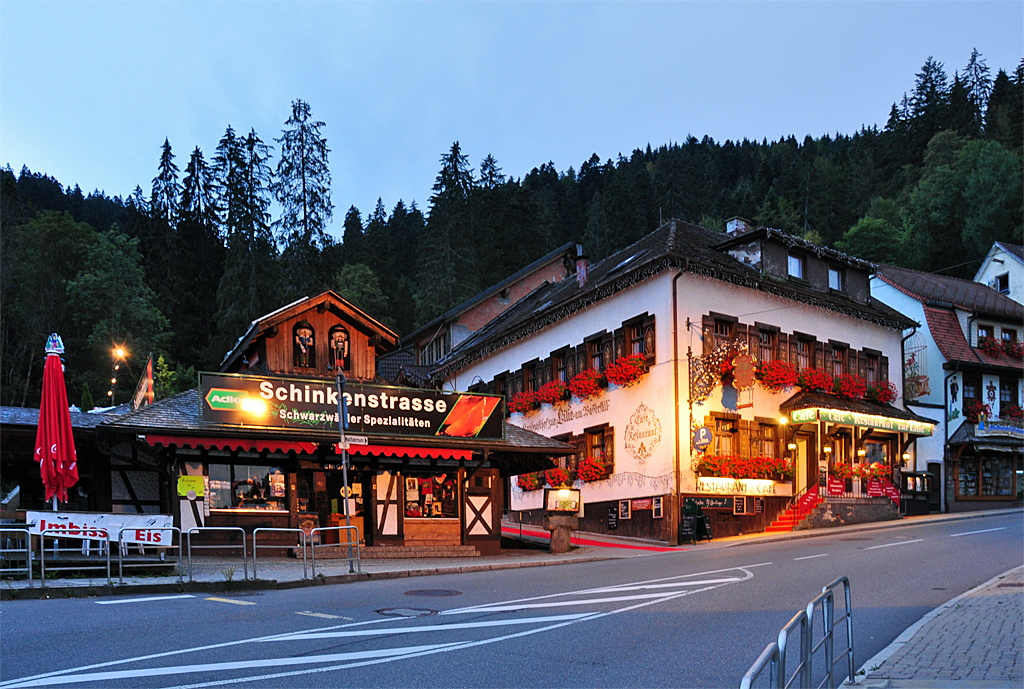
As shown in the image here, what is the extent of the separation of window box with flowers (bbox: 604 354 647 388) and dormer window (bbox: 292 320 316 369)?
30.9 ft

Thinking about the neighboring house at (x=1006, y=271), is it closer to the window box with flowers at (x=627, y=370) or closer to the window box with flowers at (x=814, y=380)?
the window box with flowers at (x=814, y=380)

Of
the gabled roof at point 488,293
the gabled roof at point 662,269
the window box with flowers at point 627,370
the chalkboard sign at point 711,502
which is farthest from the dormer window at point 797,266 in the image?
the gabled roof at point 488,293

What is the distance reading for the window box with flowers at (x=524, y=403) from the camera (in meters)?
35.8

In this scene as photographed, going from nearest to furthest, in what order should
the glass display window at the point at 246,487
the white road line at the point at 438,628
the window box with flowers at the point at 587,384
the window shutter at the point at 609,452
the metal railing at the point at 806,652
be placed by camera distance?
the metal railing at the point at 806,652 < the white road line at the point at 438,628 < the glass display window at the point at 246,487 < the window shutter at the point at 609,452 < the window box with flowers at the point at 587,384

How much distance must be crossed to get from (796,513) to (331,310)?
634 inches

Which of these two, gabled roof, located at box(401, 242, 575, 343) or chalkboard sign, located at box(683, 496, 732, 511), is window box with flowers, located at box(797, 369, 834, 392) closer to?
chalkboard sign, located at box(683, 496, 732, 511)

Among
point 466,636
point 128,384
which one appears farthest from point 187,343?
point 466,636

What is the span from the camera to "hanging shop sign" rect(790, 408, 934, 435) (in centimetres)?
3011

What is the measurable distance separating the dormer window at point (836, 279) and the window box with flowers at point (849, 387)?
341 centimetres

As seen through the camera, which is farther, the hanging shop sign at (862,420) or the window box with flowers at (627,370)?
the hanging shop sign at (862,420)

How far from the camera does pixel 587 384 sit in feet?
104

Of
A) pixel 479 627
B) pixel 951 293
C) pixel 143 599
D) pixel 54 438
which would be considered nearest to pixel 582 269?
pixel 951 293

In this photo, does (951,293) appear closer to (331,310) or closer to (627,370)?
(627,370)

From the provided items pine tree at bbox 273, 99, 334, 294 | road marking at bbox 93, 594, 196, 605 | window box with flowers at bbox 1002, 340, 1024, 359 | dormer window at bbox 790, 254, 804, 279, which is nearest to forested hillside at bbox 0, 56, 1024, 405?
pine tree at bbox 273, 99, 334, 294
